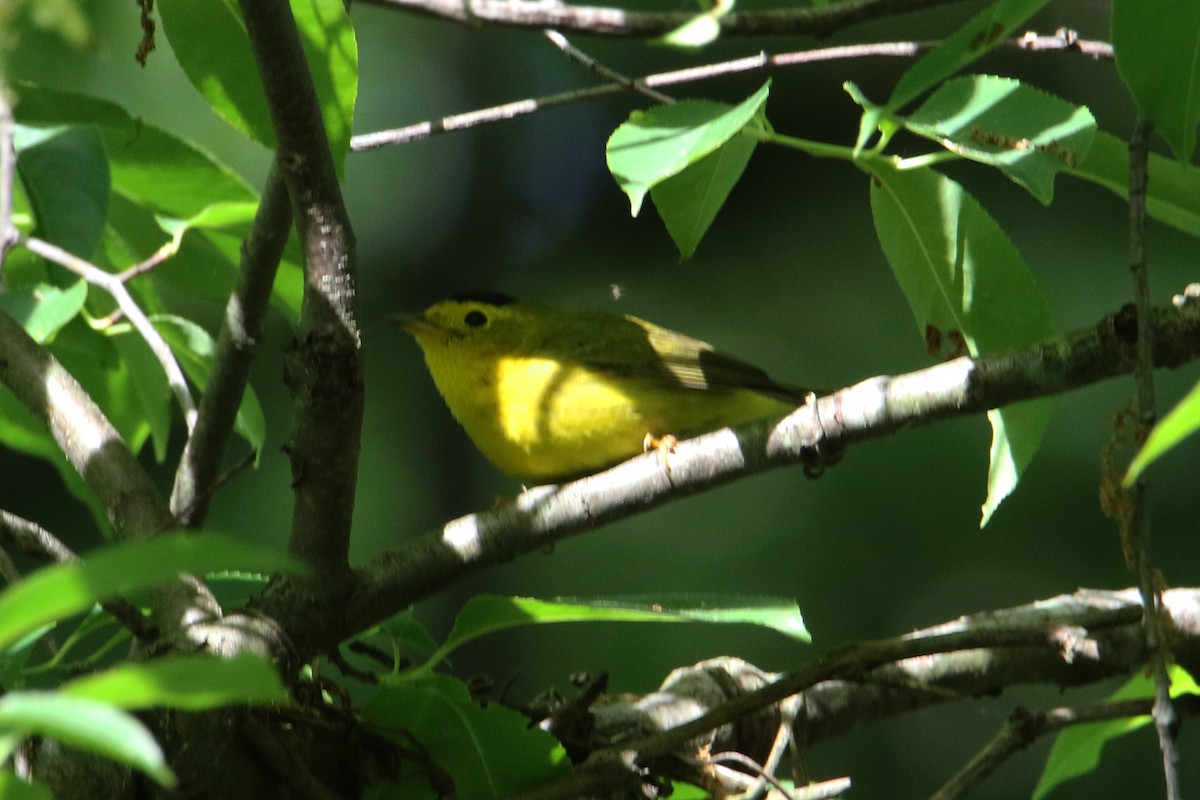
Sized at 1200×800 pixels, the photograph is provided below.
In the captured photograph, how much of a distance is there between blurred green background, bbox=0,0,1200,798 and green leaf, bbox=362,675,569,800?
16.6ft

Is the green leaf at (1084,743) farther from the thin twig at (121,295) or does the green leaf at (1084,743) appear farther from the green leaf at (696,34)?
the thin twig at (121,295)

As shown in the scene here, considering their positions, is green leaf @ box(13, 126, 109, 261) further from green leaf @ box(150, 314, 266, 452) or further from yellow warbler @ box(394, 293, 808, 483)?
yellow warbler @ box(394, 293, 808, 483)

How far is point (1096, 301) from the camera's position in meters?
7.88

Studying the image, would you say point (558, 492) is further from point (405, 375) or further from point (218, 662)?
point (405, 375)

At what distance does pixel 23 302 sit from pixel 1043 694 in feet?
24.0

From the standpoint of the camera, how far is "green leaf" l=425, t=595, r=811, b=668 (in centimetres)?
217

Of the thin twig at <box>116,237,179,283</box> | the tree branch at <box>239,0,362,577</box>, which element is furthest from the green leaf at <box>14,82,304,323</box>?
the tree branch at <box>239,0,362,577</box>

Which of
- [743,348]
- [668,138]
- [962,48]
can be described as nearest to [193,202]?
[668,138]

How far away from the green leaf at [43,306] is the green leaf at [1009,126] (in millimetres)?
1621

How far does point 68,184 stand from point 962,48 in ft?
5.71

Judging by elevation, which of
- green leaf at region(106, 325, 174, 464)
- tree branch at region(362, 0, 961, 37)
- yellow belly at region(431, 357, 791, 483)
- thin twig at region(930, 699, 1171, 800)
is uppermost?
tree branch at region(362, 0, 961, 37)

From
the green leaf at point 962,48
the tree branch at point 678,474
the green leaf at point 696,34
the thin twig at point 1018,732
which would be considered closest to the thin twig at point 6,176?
the tree branch at point 678,474

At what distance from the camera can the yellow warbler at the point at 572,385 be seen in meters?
3.70

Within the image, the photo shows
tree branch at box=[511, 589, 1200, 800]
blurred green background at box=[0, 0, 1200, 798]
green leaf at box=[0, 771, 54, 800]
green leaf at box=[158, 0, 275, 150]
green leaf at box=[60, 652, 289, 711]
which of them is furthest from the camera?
blurred green background at box=[0, 0, 1200, 798]
